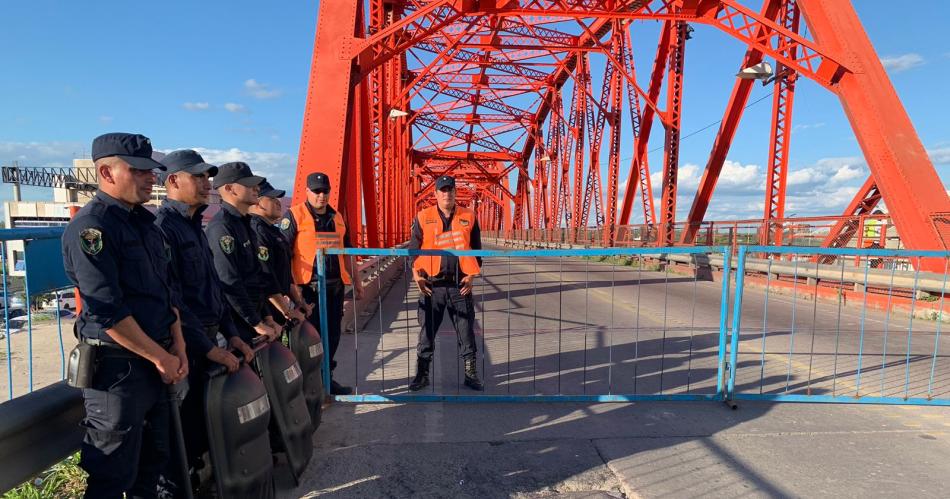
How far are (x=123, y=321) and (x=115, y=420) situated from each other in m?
0.40

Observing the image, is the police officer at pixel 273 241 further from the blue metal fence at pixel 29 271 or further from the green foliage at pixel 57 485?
the green foliage at pixel 57 485

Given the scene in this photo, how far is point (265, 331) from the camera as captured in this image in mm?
3113

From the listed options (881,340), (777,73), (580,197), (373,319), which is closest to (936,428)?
(881,340)

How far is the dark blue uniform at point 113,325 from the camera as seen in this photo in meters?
1.98

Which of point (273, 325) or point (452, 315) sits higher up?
point (273, 325)

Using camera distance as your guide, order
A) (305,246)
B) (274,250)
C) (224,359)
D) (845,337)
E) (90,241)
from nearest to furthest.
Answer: (90,241) < (224,359) < (274,250) < (305,246) < (845,337)

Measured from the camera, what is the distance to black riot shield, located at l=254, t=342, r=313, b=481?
280 centimetres

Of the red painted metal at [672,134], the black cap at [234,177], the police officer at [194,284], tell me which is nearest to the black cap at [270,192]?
the black cap at [234,177]

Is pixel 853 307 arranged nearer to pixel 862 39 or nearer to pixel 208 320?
pixel 862 39

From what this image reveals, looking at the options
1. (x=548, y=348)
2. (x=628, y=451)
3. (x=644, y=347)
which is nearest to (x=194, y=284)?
(x=628, y=451)

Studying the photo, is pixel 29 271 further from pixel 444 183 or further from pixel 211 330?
pixel 444 183

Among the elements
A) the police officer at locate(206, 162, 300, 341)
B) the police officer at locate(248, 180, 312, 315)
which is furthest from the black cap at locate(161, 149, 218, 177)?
the police officer at locate(248, 180, 312, 315)

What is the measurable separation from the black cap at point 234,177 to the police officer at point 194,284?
44cm

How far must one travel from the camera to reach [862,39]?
9.62 m
